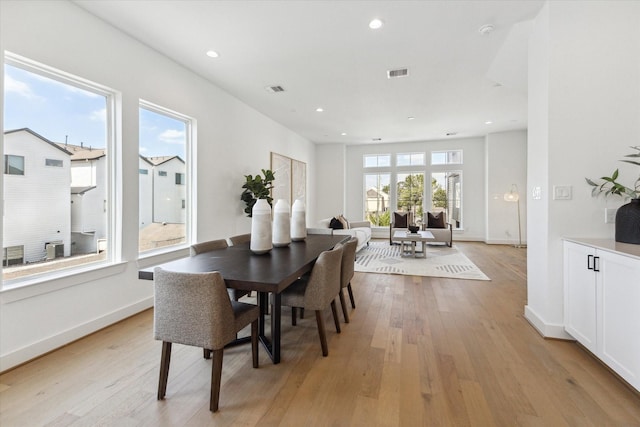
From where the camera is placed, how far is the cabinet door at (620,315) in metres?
1.62

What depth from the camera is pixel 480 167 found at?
802 centimetres

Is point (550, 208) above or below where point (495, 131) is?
below

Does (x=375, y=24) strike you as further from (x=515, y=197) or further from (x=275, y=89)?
(x=515, y=197)

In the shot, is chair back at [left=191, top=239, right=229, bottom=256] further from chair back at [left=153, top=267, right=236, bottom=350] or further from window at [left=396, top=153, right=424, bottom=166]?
window at [left=396, top=153, right=424, bottom=166]

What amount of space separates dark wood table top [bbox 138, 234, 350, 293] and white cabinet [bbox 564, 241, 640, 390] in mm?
1924

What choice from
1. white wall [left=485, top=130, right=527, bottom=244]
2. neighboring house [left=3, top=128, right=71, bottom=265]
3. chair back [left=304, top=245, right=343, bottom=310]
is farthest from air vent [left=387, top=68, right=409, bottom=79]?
Result: white wall [left=485, top=130, right=527, bottom=244]

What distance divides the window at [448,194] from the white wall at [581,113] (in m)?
6.02

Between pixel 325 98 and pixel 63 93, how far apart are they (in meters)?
3.46

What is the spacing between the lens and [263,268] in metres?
1.82

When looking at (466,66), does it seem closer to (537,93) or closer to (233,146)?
(537,93)

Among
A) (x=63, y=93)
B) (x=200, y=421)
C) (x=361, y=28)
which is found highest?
(x=361, y=28)

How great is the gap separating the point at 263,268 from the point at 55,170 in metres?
2.12

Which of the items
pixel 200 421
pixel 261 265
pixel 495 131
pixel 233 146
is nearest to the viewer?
pixel 200 421

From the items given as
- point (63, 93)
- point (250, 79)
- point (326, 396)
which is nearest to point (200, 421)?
point (326, 396)
